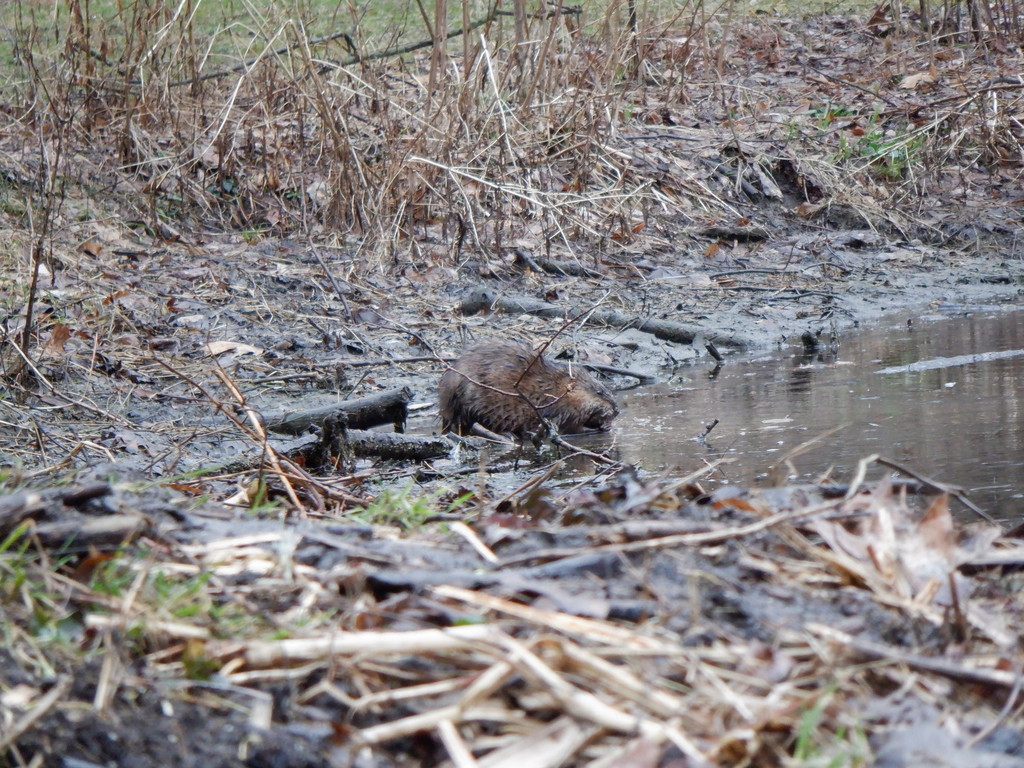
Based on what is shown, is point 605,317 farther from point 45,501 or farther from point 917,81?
point 917,81

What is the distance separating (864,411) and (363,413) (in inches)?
109

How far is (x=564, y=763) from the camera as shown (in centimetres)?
200

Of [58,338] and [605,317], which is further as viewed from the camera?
[605,317]

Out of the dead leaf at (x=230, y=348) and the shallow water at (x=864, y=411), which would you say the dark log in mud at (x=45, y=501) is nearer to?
the shallow water at (x=864, y=411)

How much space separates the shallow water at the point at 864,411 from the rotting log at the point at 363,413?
1252 millimetres

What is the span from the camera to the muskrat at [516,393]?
713cm

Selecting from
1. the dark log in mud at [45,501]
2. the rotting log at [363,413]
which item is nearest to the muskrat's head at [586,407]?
the rotting log at [363,413]

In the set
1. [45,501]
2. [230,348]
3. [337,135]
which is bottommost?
[230,348]

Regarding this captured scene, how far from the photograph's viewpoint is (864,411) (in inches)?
257

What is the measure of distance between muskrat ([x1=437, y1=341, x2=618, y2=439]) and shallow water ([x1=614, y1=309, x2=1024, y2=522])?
9.5 inches

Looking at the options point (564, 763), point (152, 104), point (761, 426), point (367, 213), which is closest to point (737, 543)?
point (564, 763)

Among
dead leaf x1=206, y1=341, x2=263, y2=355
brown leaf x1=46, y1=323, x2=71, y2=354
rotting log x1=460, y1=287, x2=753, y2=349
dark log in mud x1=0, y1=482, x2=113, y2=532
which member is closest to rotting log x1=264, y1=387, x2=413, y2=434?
dead leaf x1=206, y1=341, x2=263, y2=355

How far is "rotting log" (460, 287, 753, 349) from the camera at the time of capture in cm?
904

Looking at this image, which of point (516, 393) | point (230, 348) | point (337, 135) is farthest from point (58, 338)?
point (337, 135)
